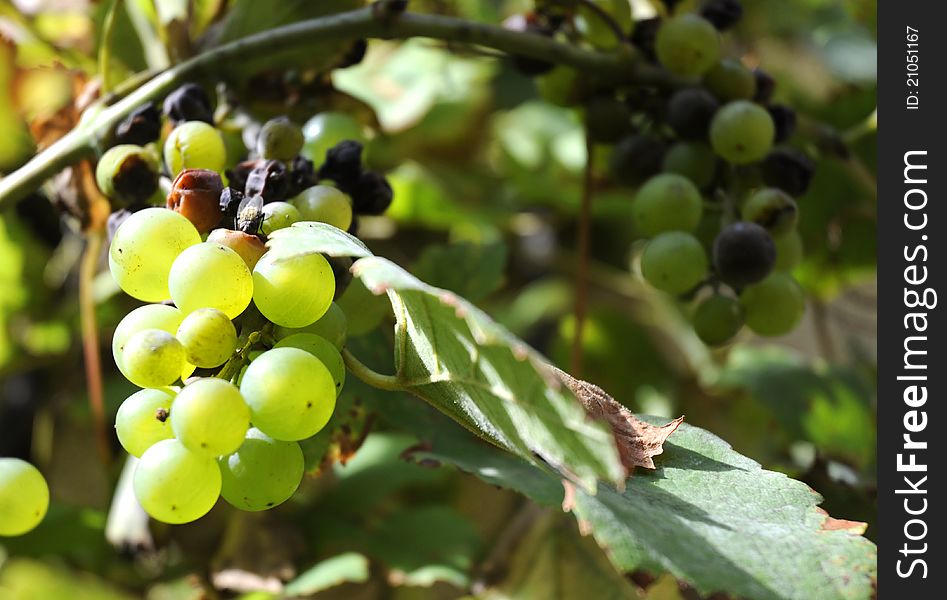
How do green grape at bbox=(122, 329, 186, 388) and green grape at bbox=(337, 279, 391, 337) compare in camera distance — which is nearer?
green grape at bbox=(122, 329, 186, 388)

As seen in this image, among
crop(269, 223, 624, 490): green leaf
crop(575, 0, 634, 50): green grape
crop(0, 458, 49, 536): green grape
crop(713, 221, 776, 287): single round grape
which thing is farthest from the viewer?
crop(575, 0, 634, 50): green grape

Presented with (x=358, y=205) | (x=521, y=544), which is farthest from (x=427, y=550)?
(x=358, y=205)

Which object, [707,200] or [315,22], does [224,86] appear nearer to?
[315,22]

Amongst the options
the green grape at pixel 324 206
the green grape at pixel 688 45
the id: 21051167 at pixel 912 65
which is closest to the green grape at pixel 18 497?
the green grape at pixel 324 206

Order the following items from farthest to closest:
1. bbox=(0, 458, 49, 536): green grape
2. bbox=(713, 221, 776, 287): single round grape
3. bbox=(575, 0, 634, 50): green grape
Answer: bbox=(575, 0, 634, 50): green grape < bbox=(713, 221, 776, 287): single round grape < bbox=(0, 458, 49, 536): green grape

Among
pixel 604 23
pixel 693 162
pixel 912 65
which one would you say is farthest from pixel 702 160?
pixel 912 65

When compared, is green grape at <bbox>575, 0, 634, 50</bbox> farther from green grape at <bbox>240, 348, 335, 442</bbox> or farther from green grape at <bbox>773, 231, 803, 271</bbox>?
green grape at <bbox>240, 348, 335, 442</bbox>

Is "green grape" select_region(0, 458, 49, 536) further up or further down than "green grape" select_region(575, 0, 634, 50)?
further down

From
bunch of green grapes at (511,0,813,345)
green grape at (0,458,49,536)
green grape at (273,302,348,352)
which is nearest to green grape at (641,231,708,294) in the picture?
bunch of green grapes at (511,0,813,345)

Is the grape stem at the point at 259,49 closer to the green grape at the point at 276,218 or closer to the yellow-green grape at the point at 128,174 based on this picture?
the yellow-green grape at the point at 128,174
